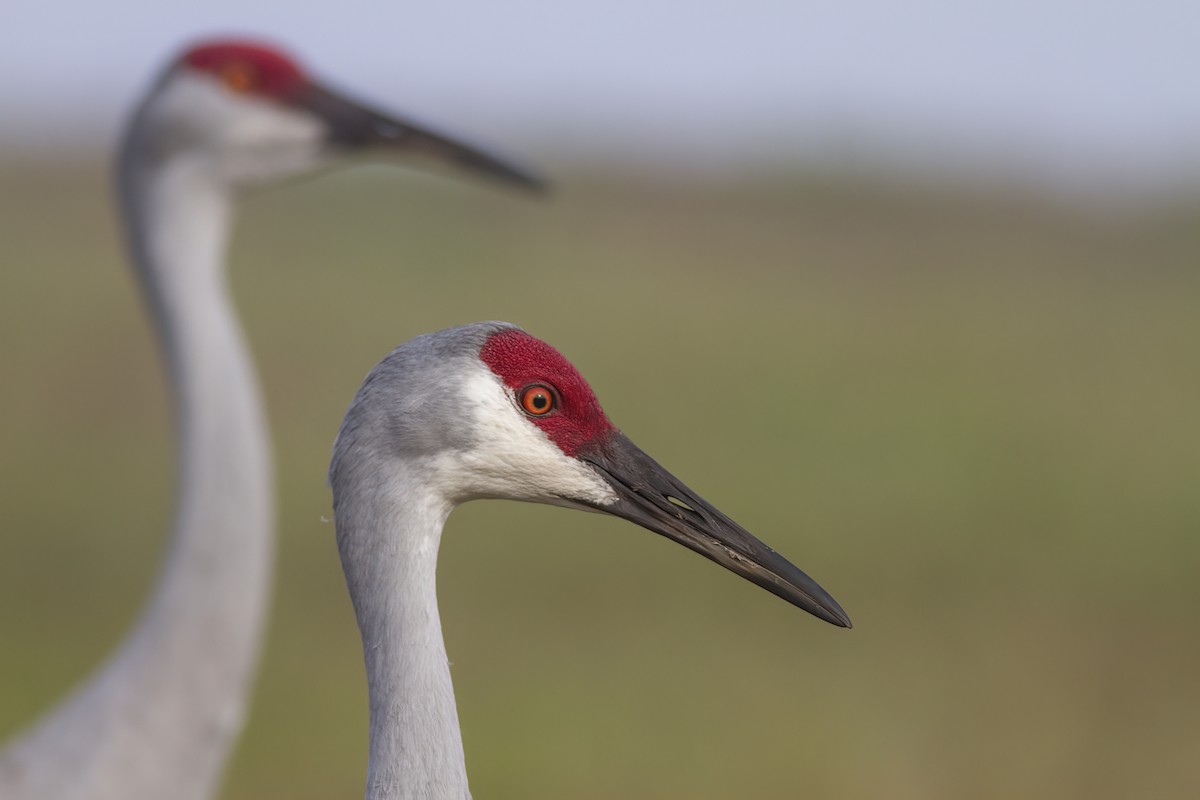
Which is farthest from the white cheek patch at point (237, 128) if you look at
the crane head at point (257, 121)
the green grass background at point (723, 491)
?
the green grass background at point (723, 491)

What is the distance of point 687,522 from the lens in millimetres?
2664

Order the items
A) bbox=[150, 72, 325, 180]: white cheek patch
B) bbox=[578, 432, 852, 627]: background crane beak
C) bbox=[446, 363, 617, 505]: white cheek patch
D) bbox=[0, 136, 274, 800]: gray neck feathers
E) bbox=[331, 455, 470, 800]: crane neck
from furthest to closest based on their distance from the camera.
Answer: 1. bbox=[150, 72, 325, 180]: white cheek patch
2. bbox=[0, 136, 274, 800]: gray neck feathers
3. bbox=[578, 432, 852, 627]: background crane beak
4. bbox=[446, 363, 617, 505]: white cheek patch
5. bbox=[331, 455, 470, 800]: crane neck

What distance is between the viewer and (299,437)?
12.4 metres

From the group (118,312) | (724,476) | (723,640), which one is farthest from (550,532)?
(118,312)

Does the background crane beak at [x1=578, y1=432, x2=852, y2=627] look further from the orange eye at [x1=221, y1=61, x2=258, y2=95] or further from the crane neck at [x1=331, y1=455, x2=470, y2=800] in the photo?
the orange eye at [x1=221, y1=61, x2=258, y2=95]

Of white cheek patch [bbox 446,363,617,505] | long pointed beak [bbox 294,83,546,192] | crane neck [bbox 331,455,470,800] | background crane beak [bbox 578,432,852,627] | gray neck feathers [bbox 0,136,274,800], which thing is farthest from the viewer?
long pointed beak [bbox 294,83,546,192]

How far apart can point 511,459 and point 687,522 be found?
344 millimetres

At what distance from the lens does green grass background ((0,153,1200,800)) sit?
7871 millimetres

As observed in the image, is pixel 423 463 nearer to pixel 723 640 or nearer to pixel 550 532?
pixel 723 640

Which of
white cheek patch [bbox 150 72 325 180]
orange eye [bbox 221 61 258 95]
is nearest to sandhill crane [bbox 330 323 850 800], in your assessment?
white cheek patch [bbox 150 72 325 180]

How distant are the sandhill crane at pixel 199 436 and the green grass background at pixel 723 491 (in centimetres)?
152

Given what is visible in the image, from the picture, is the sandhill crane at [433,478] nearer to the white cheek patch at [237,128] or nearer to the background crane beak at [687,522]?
the background crane beak at [687,522]

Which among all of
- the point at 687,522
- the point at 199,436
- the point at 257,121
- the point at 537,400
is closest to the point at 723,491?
the point at 257,121

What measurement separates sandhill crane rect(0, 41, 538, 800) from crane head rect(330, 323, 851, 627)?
1.57m
